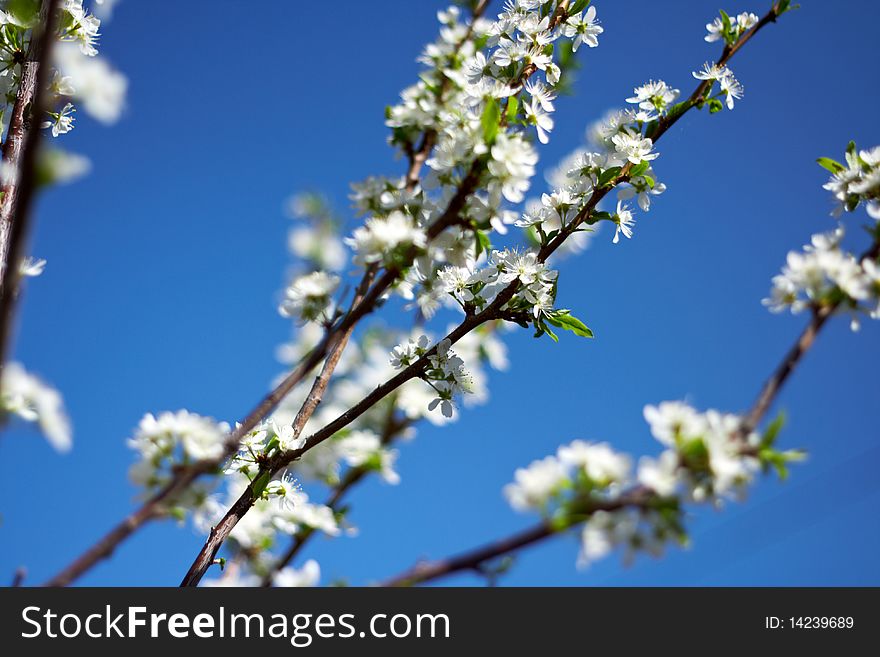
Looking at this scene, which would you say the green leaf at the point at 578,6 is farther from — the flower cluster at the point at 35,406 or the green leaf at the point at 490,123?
the flower cluster at the point at 35,406

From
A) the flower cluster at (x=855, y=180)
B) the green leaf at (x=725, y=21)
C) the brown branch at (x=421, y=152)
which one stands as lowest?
the flower cluster at (x=855, y=180)

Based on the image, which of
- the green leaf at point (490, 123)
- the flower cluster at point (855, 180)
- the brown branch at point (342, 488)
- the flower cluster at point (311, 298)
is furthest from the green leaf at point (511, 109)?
the brown branch at point (342, 488)

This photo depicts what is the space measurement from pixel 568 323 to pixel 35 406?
4.11 ft

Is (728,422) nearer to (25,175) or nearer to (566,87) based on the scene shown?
(25,175)

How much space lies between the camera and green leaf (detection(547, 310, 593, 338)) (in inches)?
68.5

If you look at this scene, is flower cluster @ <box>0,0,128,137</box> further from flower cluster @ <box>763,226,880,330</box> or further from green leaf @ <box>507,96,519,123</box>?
flower cluster @ <box>763,226,880,330</box>

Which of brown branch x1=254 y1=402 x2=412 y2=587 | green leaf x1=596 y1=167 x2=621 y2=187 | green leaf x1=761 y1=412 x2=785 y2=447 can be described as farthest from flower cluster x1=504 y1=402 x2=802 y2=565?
brown branch x1=254 y1=402 x2=412 y2=587

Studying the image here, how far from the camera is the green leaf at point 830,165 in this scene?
181cm

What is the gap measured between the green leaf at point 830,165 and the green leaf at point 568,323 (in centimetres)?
78

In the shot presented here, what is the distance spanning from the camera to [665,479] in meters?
1.11
